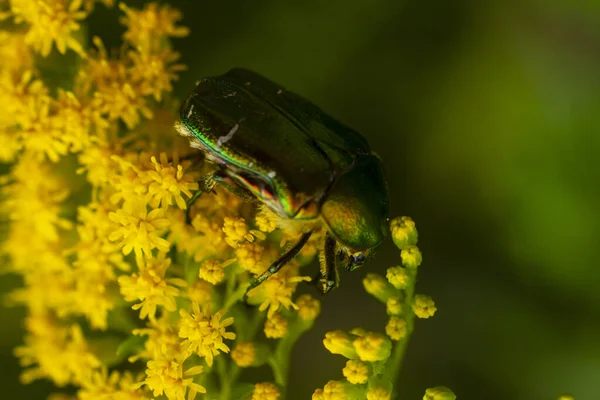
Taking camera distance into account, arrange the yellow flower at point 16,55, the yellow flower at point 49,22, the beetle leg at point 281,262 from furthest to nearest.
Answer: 1. the yellow flower at point 16,55
2. the yellow flower at point 49,22
3. the beetle leg at point 281,262

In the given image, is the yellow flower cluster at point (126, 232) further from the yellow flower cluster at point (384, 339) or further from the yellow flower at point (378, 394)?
the yellow flower at point (378, 394)

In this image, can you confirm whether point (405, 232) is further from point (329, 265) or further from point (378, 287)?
point (329, 265)

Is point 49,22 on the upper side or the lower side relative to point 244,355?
upper

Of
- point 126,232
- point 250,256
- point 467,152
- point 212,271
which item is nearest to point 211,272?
point 212,271

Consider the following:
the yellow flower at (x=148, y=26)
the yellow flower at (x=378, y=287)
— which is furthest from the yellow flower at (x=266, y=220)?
the yellow flower at (x=148, y=26)

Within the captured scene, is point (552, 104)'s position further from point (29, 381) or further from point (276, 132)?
point (29, 381)

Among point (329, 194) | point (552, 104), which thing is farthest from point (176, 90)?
point (552, 104)

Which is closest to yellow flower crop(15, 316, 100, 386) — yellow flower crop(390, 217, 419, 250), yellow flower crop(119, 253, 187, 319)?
yellow flower crop(119, 253, 187, 319)
